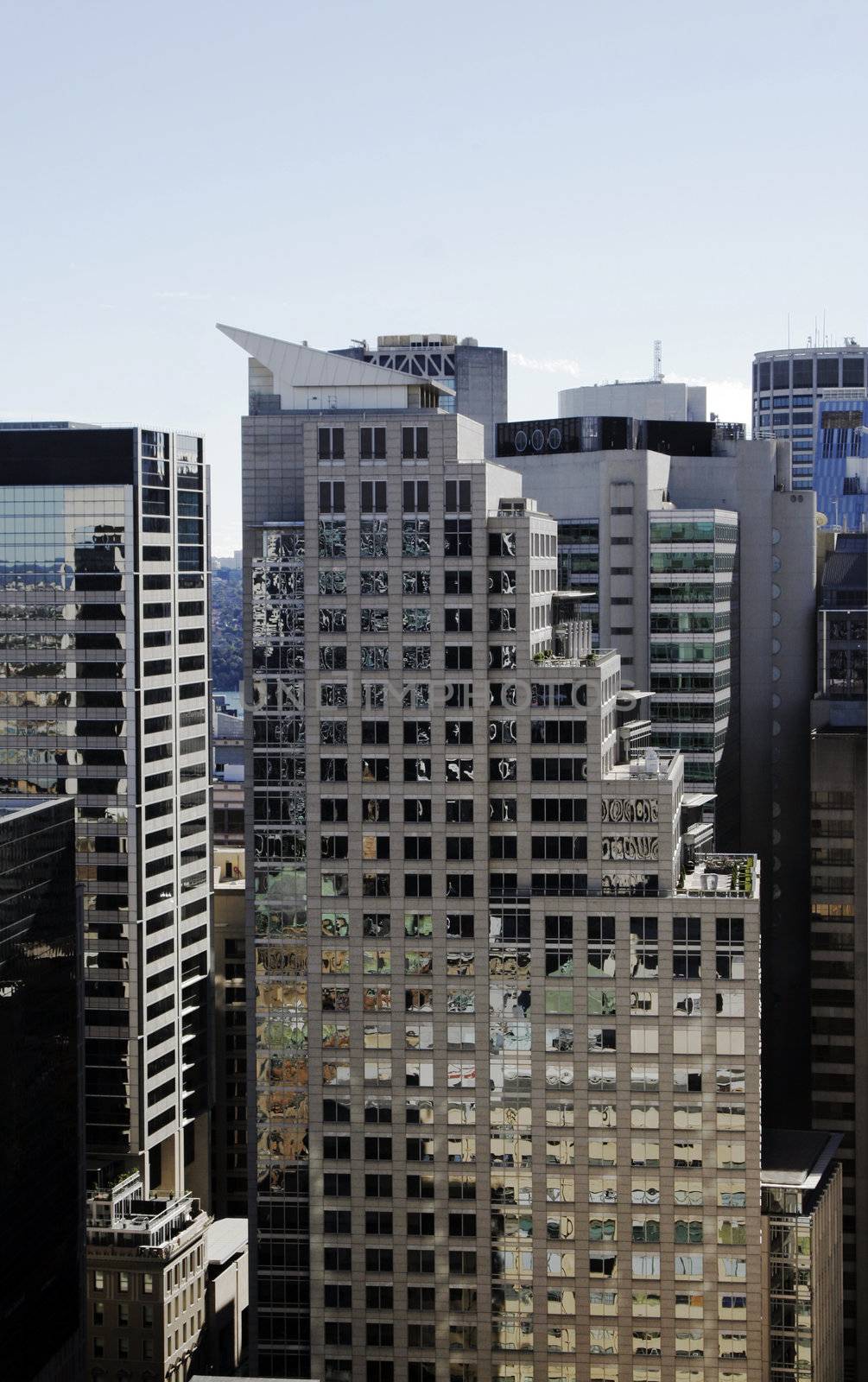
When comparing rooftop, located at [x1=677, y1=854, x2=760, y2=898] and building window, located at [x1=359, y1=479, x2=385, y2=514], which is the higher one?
building window, located at [x1=359, y1=479, x2=385, y2=514]

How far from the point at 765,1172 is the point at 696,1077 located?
16189mm

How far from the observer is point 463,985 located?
16412cm

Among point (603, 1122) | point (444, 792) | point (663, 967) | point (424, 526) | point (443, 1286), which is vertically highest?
point (424, 526)

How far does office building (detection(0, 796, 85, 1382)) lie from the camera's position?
462 feet

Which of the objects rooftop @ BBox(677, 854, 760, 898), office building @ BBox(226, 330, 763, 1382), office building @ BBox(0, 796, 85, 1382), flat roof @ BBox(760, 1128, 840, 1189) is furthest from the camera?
flat roof @ BBox(760, 1128, 840, 1189)

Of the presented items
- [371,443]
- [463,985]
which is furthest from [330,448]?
[463,985]

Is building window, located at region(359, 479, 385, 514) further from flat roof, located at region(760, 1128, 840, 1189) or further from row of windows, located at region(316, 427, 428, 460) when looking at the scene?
flat roof, located at region(760, 1128, 840, 1189)

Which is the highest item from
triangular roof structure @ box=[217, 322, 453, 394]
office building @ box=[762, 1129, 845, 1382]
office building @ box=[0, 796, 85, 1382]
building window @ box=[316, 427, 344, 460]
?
triangular roof structure @ box=[217, 322, 453, 394]

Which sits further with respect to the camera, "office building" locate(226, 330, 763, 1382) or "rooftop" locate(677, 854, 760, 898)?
"rooftop" locate(677, 854, 760, 898)

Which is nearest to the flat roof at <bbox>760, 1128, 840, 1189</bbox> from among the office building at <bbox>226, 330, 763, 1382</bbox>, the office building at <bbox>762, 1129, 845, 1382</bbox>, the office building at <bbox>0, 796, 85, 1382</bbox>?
the office building at <bbox>762, 1129, 845, 1382</bbox>

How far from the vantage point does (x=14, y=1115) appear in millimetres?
142625

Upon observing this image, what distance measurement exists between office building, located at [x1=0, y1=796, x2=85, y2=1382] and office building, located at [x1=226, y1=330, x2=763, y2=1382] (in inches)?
683

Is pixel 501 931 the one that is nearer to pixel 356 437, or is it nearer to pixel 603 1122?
pixel 603 1122

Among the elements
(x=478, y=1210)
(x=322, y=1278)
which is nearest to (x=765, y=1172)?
(x=478, y=1210)
